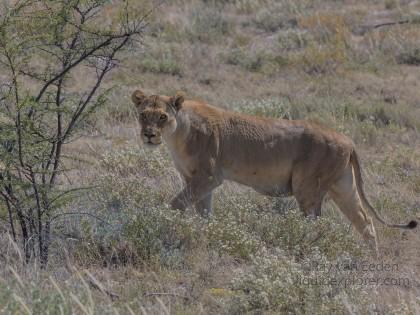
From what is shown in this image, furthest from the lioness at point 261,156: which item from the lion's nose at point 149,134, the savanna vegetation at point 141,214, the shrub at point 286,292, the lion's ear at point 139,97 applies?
the shrub at point 286,292

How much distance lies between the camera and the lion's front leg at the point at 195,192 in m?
8.95

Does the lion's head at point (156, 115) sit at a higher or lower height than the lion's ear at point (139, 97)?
lower

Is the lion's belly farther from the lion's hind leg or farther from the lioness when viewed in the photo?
the lion's hind leg

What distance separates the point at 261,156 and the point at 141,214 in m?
1.70

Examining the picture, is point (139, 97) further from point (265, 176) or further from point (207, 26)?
point (207, 26)

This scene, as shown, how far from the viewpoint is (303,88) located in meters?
16.3

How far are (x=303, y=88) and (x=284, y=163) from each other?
23.1 ft

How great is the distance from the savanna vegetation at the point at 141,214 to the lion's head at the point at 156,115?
364 millimetres

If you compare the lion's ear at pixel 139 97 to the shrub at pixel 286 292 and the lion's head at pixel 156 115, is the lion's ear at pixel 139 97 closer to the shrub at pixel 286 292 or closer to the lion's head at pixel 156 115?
the lion's head at pixel 156 115

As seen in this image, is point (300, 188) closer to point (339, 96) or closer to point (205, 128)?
point (205, 128)

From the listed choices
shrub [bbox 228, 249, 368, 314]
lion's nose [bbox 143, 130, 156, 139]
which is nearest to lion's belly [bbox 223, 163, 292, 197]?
lion's nose [bbox 143, 130, 156, 139]

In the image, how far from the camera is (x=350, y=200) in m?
9.55

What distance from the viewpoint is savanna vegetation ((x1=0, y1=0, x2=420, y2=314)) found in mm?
6656

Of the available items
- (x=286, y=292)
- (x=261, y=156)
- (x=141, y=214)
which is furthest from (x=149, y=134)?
(x=286, y=292)
